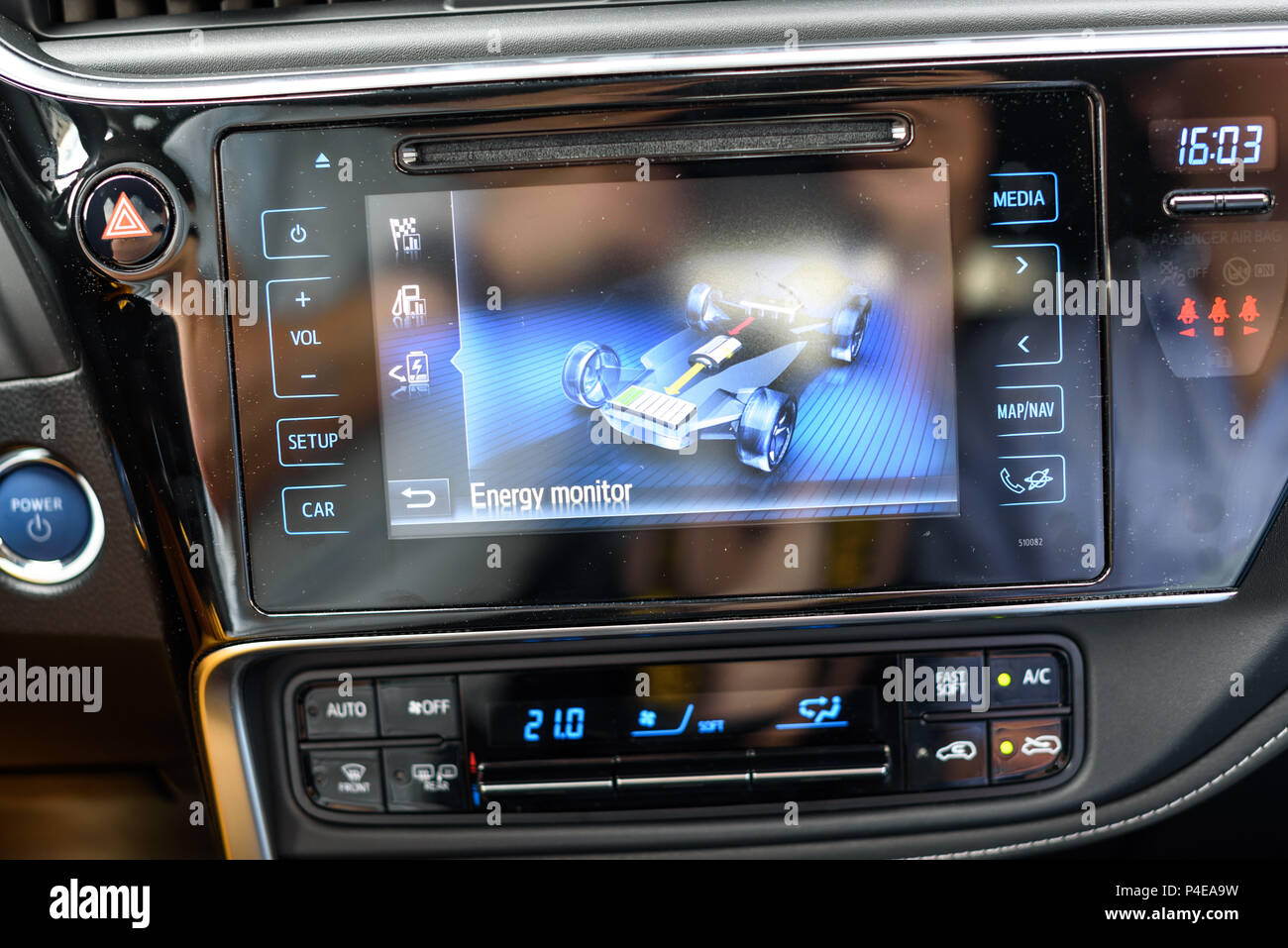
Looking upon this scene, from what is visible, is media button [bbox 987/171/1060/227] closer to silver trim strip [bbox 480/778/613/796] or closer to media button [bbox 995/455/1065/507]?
media button [bbox 995/455/1065/507]

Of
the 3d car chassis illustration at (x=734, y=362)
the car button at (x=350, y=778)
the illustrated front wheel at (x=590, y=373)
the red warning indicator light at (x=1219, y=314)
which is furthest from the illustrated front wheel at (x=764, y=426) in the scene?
the car button at (x=350, y=778)

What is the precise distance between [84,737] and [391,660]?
37cm

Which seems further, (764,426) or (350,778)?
(350,778)

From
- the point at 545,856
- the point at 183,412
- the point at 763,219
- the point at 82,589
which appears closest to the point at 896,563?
the point at 763,219

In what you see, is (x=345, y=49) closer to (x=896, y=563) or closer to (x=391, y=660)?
(x=391, y=660)

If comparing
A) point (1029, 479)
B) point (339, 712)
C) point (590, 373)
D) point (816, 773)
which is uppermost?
point (590, 373)

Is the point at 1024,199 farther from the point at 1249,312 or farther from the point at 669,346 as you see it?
the point at 669,346

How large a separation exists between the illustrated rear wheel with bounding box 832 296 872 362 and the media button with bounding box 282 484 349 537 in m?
0.57

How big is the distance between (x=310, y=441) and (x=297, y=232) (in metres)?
0.23

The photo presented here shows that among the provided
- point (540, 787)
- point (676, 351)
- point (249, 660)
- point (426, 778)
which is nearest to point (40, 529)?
point (249, 660)

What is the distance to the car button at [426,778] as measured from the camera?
1.11 m

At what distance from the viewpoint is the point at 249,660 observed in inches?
42.6

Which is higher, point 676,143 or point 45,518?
point 676,143

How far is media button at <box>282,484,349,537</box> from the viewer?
40.9 inches
